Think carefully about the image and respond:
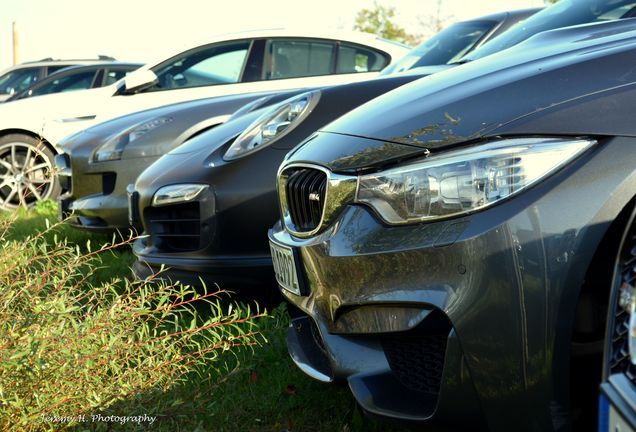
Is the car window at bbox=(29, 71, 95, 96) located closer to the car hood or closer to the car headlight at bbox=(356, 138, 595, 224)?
the car hood

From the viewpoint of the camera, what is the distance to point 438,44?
5512 mm

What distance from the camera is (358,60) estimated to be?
737cm

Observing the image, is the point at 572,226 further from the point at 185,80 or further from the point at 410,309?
the point at 185,80

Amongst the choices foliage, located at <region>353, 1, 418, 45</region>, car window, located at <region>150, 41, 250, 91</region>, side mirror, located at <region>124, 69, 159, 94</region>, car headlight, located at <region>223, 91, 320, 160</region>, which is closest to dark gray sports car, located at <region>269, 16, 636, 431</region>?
car headlight, located at <region>223, 91, 320, 160</region>

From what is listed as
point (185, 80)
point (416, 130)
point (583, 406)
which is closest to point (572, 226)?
point (583, 406)

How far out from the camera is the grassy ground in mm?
2607

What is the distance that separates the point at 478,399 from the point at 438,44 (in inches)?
152

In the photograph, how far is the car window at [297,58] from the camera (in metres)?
7.25

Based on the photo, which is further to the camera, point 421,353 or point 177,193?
point 177,193

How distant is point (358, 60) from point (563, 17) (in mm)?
3513

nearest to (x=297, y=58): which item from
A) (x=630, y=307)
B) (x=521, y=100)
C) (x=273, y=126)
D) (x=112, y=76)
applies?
(x=273, y=126)

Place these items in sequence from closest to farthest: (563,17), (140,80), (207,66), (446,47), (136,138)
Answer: (563,17)
(136,138)
(446,47)
(140,80)
(207,66)

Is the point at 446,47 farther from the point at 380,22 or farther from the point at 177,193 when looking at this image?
the point at 380,22

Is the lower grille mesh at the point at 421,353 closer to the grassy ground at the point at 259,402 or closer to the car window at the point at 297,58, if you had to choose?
the grassy ground at the point at 259,402
